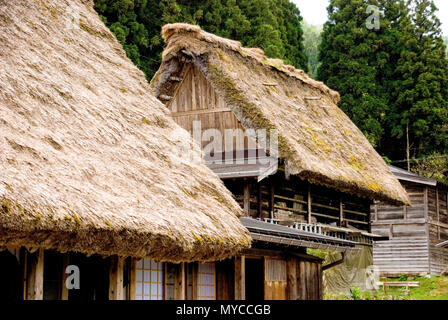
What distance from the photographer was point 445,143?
106ft

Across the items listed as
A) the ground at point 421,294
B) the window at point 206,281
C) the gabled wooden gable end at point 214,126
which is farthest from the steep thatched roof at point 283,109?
the window at point 206,281

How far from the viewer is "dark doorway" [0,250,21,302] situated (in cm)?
866

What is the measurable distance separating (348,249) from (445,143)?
19.7 metres

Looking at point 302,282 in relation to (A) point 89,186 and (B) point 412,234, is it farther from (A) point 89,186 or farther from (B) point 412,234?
(B) point 412,234

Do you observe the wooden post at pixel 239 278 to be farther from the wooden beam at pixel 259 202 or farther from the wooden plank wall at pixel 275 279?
the wooden beam at pixel 259 202

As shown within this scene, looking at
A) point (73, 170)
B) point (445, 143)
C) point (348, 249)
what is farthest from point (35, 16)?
point (445, 143)

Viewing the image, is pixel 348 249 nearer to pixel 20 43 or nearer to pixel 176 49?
pixel 176 49

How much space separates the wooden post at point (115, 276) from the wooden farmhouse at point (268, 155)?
3.47 meters

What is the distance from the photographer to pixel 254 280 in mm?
14797

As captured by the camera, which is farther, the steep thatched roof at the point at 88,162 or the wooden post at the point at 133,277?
the wooden post at the point at 133,277

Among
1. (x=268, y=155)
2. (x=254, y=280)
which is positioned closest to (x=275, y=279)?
(x=254, y=280)

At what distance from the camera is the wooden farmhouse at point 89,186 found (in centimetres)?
767

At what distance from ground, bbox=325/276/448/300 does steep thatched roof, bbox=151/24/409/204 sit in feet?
10.4

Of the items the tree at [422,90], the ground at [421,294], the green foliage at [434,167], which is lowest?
the ground at [421,294]
